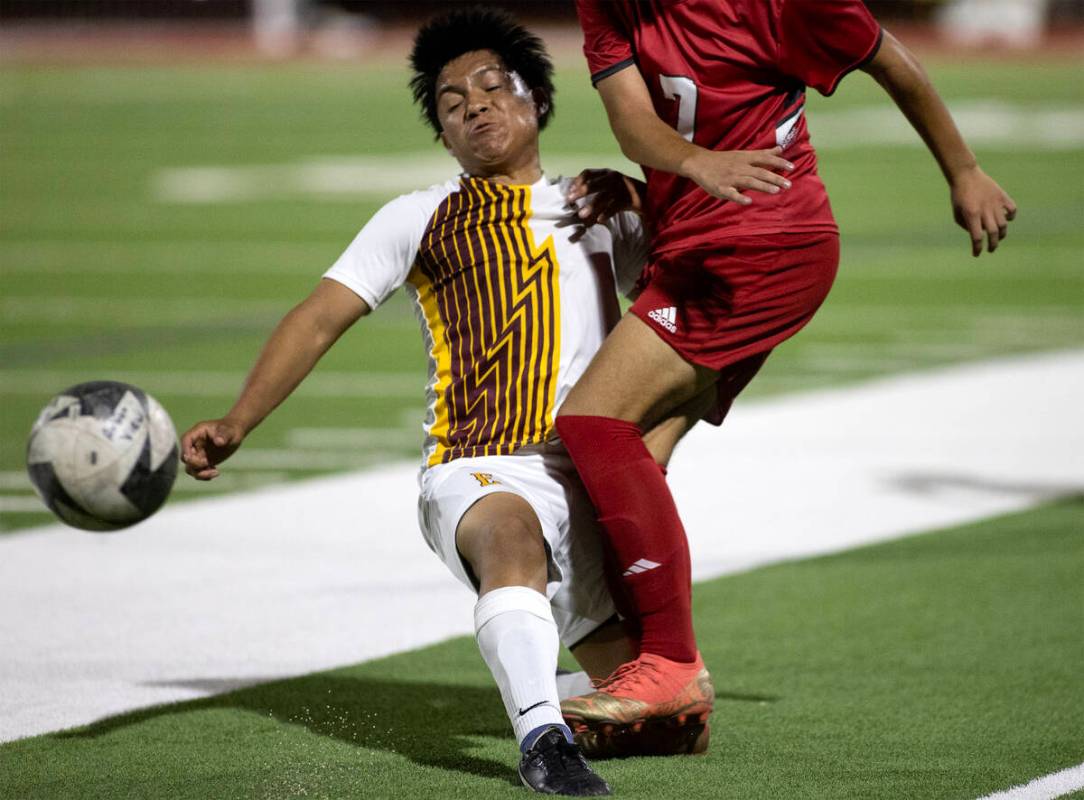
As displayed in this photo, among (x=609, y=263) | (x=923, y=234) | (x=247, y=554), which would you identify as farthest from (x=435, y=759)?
(x=923, y=234)

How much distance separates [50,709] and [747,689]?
169 cm

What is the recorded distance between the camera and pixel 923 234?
17.5 m

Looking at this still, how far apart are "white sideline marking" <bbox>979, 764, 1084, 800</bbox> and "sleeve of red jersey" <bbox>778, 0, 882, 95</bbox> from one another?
4.86 ft

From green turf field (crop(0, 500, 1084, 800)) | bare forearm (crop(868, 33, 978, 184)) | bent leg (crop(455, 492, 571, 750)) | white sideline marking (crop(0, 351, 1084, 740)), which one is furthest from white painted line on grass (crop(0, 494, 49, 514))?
bare forearm (crop(868, 33, 978, 184))

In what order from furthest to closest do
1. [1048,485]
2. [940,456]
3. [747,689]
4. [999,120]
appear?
[999,120] < [940,456] < [1048,485] < [747,689]

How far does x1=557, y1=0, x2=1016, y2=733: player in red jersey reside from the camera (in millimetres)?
4215

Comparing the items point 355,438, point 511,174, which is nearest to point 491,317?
point 511,174

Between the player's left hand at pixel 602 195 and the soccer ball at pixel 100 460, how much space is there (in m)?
1.15

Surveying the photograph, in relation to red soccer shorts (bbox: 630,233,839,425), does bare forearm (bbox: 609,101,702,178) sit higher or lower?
higher

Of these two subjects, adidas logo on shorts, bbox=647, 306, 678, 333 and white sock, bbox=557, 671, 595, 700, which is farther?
white sock, bbox=557, 671, 595, 700

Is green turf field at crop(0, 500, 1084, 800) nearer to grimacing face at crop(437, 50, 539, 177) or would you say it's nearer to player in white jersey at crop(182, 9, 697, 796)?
player in white jersey at crop(182, 9, 697, 796)

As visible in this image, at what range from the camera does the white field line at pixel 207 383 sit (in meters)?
10.1

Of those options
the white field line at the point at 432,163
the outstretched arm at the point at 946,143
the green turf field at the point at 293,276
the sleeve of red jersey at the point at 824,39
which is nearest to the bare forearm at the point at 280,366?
the sleeve of red jersey at the point at 824,39

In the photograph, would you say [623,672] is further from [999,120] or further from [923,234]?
[999,120]
